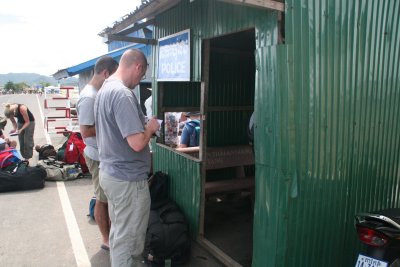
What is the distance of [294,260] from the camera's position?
287 centimetres

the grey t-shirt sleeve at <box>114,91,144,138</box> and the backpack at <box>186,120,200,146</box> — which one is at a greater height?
the grey t-shirt sleeve at <box>114,91,144,138</box>

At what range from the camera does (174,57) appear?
169 inches

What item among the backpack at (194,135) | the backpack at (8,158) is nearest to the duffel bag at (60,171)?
the backpack at (8,158)

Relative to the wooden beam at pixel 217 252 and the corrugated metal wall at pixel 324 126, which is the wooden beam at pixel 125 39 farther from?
the wooden beam at pixel 217 252

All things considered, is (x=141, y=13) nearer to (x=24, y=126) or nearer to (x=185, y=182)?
(x=185, y=182)

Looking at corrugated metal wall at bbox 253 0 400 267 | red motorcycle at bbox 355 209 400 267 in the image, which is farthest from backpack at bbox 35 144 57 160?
red motorcycle at bbox 355 209 400 267

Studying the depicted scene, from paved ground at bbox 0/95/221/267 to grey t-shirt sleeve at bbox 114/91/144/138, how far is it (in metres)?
2.02

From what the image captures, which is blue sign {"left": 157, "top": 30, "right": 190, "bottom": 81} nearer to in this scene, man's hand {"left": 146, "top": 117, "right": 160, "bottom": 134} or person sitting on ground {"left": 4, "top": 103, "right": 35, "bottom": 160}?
man's hand {"left": 146, "top": 117, "right": 160, "bottom": 134}

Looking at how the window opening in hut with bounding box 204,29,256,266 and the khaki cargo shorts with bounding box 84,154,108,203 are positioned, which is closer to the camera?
the khaki cargo shorts with bounding box 84,154,108,203

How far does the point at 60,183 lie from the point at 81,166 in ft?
2.41

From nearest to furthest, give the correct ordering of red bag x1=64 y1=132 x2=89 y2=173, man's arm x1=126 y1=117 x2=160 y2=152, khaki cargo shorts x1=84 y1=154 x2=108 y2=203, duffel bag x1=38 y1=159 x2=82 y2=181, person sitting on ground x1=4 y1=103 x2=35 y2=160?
man's arm x1=126 y1=117 x2=160 y2=152
khaki cargo shorts x1=84 y1=154 x2=108 y2=203
duffel bag x1=38 y1=159 x2=82 y2=181
red bag x1=64 y1=132 x2=89 y2=173
person sitting on ground x1=4 y1=103 x2=35 y2=160

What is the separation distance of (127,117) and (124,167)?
480 millimetres

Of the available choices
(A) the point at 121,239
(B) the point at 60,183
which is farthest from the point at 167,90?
(B) the point at 60,183

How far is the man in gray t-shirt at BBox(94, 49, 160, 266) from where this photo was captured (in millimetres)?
2734
